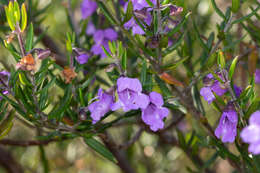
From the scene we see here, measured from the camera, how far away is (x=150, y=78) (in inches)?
50.1

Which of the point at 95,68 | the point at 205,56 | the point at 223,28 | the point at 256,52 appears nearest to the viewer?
the point at 223,28

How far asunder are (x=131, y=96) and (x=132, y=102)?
0.02m

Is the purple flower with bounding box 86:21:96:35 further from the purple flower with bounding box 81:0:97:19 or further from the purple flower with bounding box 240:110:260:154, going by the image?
the purple flower with bounding box 240:110:260:154

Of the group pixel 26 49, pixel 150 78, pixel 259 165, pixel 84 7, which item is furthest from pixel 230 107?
pixel 84 7

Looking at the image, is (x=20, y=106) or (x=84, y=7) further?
(x=84, y=7)

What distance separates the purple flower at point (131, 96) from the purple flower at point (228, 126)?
26 centimetres

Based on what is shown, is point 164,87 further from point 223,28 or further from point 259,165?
point 259,165

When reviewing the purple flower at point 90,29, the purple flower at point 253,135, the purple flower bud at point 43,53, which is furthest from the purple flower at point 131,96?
the purple flower at point 90,29

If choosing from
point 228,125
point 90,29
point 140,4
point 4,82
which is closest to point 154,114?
point 228,125

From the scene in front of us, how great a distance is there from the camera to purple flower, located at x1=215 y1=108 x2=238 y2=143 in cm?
109

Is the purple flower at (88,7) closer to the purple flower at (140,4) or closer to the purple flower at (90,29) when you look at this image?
the purple flower at (90,29)

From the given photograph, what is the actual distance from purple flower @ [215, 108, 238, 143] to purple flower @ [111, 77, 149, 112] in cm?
26

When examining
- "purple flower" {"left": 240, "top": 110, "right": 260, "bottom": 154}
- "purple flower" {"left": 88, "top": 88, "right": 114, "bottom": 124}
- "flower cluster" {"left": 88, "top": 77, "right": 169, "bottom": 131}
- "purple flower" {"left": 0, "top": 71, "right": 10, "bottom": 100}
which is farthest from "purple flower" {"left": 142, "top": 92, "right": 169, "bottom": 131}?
"purple flower" {"left": 0, "top": 71, "right": 10, "bottom": 100}

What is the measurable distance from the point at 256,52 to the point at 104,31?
71 centimetres
